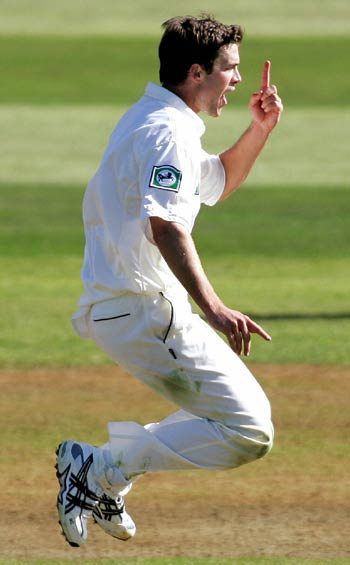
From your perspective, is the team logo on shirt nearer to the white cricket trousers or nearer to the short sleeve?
the white cricket trousers

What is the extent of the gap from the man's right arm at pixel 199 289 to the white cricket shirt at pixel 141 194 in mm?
81

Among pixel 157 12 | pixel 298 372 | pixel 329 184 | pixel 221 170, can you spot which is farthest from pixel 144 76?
pixel 221 170

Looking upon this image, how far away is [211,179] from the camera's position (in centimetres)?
617

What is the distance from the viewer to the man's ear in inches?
216

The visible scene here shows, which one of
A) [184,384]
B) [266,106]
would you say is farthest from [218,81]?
[184,384]

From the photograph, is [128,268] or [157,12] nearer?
[128,268]

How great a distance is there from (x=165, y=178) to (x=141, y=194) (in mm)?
146

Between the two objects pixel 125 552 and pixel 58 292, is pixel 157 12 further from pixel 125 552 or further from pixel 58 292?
pixel 125 552

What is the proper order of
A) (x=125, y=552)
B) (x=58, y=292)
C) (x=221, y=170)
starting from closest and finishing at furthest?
1. (x=125, y=552)
2. (x=221, y=170)
3. (x=58, y=292)

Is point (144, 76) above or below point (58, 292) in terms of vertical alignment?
below

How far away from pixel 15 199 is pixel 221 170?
10.6 m

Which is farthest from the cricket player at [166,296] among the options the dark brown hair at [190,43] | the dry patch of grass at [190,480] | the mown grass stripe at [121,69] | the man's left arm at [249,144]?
the mown grass stripe at [121,69]

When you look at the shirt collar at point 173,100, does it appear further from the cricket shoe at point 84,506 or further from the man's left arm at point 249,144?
the cricket shoe at point 84,506

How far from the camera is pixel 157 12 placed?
38.5 meters
